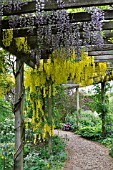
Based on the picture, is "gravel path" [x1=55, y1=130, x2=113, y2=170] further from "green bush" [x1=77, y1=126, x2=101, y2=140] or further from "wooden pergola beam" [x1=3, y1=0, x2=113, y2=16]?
"wooden pergola beam" [x1=3, y1=0, x2=113, y2=16]

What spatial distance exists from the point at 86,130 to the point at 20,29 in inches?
336

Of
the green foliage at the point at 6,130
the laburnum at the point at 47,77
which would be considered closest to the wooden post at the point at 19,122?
the laburnum at the point at 47,77

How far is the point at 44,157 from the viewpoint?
6273 millimetres

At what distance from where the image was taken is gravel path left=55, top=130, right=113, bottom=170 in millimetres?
6147

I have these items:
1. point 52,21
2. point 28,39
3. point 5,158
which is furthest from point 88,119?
point 52,21

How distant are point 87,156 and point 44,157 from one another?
1495 mm

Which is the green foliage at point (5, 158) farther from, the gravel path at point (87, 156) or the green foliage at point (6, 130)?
the gravel path at point (87, 156)

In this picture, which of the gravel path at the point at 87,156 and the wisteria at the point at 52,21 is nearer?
the wisteria at the point at 52,21

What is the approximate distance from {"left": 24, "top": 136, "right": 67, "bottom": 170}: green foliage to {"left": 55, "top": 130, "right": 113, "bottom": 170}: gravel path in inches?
9.1

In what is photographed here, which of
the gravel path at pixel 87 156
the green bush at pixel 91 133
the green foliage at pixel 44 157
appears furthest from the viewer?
the green bush at pixel 91 133

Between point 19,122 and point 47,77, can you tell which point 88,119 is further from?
point 19,122

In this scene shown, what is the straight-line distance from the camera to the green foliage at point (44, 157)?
5.44m

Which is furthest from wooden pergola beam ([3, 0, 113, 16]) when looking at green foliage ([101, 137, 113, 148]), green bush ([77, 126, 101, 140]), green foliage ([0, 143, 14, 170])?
green bush ([77, 126, 101, 140])

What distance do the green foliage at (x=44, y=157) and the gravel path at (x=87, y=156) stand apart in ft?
0.76
